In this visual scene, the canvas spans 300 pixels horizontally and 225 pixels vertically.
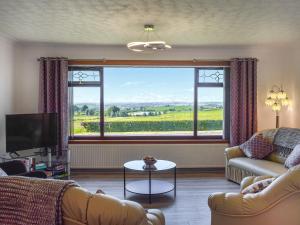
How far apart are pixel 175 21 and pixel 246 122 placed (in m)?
2.71

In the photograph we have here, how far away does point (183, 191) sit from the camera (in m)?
4.57

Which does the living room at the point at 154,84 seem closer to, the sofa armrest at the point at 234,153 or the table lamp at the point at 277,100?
the table lamp at the point at 277,100

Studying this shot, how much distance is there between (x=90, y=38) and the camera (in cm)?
486

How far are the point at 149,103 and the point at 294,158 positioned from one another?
289 centimetres

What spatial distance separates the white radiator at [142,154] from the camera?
18.4 ft

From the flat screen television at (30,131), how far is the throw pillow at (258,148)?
10.8 feet

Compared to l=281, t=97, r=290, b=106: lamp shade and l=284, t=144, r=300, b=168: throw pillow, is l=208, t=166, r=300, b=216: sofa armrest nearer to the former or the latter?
l=284, t=144, r=300, b=168: throw pillow

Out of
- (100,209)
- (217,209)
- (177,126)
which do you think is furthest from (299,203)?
(177,126)

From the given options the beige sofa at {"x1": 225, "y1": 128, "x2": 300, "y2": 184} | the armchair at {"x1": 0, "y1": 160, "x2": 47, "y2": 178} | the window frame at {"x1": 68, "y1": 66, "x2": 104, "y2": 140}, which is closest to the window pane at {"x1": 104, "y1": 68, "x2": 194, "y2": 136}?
the window frame at {"x1": 68, "y1": 66, "x2": 104, "y2": 140}

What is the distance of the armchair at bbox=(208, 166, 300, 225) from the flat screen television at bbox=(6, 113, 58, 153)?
347 centimetres

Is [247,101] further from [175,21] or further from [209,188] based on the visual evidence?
[175,21]

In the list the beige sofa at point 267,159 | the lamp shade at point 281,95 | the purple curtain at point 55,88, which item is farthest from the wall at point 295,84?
the purple curtain at point 55,88

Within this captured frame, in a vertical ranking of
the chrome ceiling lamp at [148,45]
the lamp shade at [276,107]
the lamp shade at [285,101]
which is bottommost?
the lamp shade at [276,107]

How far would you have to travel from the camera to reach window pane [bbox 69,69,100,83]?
5766 mm
